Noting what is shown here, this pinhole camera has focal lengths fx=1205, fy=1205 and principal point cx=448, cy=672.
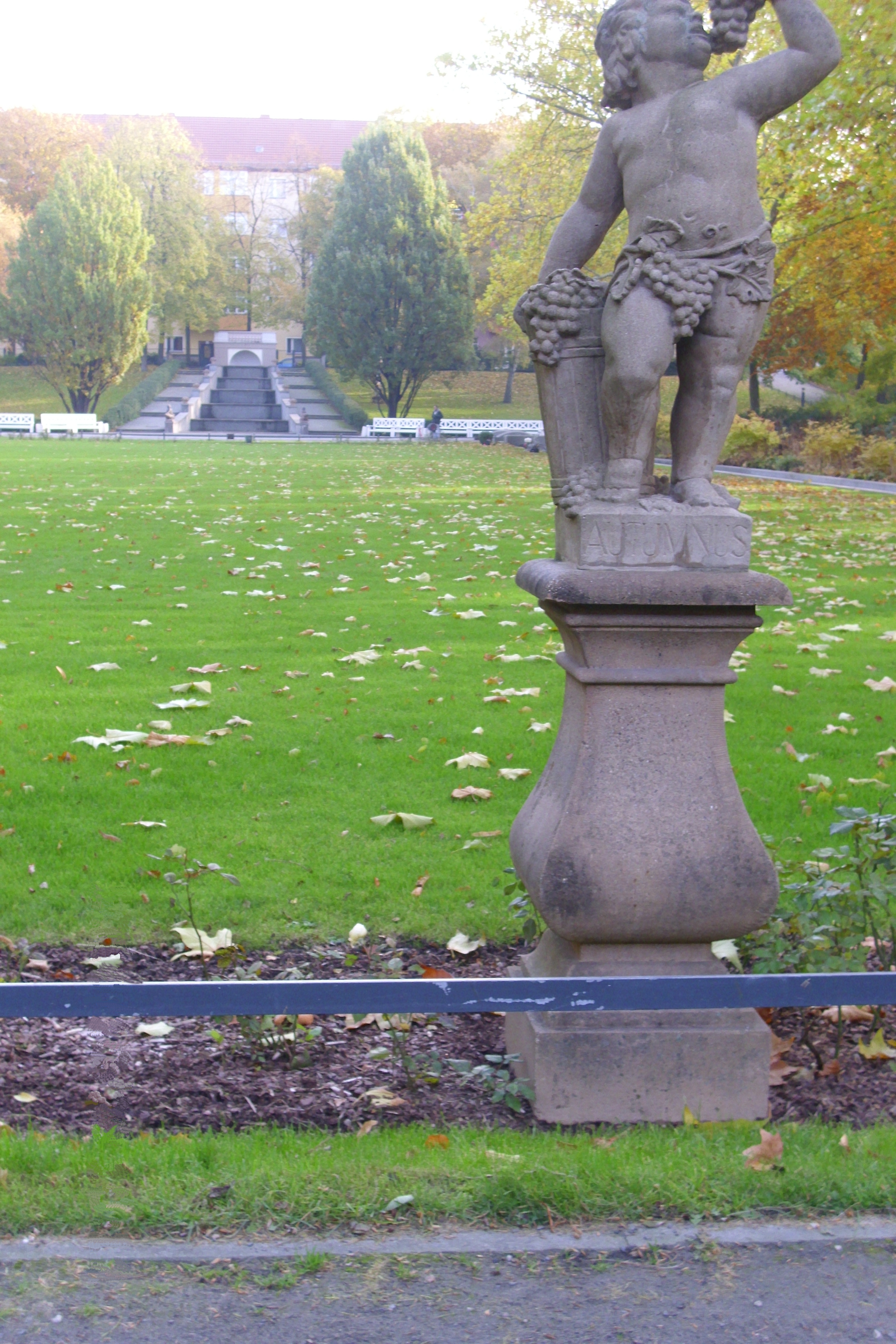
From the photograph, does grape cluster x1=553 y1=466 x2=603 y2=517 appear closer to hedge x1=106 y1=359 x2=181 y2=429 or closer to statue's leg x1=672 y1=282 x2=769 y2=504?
statue's leg x1=672 y1=282 x2=769 y2=504

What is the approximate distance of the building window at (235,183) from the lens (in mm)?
74812

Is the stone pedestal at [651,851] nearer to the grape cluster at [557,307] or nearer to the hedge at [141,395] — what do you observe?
the grape cluster at [557,307]

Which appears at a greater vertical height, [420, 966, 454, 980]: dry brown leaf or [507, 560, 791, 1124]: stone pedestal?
[507, 560, 791, 1124]: stone pedestal

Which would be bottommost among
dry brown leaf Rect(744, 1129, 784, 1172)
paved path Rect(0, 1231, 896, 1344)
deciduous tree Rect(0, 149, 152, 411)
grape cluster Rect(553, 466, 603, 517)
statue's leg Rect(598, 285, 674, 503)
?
paved path Rect(0, 1231, 896, 1344)

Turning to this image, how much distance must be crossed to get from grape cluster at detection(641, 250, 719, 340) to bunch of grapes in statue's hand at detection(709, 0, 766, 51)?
641 millimetres

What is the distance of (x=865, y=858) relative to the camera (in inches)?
138

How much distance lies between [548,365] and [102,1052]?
89.7 inches

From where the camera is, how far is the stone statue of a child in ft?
9.80

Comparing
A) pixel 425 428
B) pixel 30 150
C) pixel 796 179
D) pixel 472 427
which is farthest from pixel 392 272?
pixel 796 179

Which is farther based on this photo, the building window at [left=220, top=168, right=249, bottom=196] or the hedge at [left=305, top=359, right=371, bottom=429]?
the building window at [left=220, top=168, right=249, bottom=196]

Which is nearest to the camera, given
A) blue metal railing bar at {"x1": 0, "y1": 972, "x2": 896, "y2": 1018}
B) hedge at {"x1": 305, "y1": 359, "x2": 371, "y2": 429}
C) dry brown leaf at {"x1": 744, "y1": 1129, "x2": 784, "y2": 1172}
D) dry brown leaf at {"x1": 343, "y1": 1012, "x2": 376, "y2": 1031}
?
blue metal railing bar at {"x1": 0, "y1": 972, "x2": 896, "y2": 1018}

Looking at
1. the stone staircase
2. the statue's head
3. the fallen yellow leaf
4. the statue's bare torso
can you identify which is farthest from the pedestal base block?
the stone staircase

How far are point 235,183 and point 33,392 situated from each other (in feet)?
75.3

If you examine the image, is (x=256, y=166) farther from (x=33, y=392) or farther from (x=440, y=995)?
(x=440, y=995)
